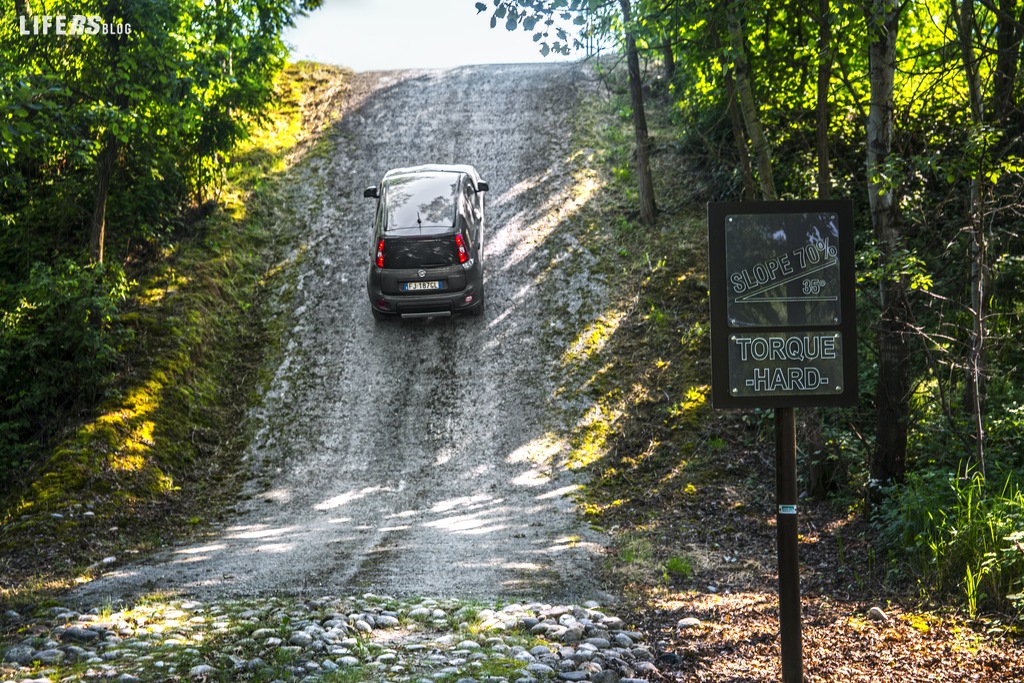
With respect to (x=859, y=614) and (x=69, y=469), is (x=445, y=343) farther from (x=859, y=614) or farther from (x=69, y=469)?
(x=859, y=614)

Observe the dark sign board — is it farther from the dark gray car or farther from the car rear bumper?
the car rear bumper

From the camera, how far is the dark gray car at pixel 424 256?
1520 cm

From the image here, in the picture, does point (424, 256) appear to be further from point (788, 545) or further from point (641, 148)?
point (788, 545)

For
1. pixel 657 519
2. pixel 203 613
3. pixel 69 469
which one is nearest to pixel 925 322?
pixel 657 519

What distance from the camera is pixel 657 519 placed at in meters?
10.9

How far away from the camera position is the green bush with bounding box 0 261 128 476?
13.0 metres

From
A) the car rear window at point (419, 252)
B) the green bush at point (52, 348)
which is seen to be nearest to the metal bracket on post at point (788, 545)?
the car rear window at point (419, 252)

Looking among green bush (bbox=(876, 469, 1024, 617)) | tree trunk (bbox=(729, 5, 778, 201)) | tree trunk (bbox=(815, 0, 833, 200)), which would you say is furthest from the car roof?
green bush (bbox=(876, 469, 1024, 617))

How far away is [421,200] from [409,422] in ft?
14.6

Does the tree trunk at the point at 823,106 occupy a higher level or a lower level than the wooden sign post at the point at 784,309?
higher

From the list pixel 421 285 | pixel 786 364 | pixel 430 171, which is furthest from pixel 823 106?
pixel 430 171

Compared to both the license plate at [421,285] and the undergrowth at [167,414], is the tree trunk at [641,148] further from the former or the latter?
the undergrowth at [167,414]

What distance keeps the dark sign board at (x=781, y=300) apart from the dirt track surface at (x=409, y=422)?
3.71m

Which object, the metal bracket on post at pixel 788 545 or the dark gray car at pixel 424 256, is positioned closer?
the metal bracket on post at pixel 788 545
